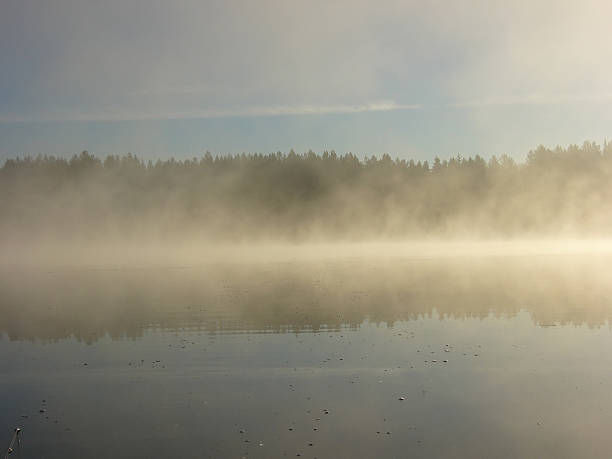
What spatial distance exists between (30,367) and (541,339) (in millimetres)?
16107

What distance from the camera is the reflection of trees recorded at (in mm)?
27203

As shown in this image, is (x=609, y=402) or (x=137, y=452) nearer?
(x=137, y=452)

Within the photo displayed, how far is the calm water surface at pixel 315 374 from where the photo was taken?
13.2m

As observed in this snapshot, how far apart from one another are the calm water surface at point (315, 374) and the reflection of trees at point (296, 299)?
0.60ft

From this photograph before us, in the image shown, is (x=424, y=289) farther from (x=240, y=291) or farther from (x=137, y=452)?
(x=137, y=452)

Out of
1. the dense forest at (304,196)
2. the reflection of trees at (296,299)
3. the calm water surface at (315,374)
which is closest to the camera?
the calm water surface at (315,374)

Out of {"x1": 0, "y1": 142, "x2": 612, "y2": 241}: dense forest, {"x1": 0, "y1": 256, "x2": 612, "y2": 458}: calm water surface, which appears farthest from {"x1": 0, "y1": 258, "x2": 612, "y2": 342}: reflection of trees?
{"x1": 0, "y1": 142, "x2": 612, "y2": 241}: dense forest

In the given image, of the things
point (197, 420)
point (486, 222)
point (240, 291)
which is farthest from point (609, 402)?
Result: point (486, 222)

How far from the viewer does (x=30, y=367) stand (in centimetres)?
2022

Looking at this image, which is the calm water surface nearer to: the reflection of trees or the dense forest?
the reflection of trees

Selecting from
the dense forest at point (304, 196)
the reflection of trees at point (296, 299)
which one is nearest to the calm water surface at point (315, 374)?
the reflection of trees at point (296, 299)

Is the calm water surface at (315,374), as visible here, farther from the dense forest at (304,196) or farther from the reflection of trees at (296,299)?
the dense forest at (304,196)

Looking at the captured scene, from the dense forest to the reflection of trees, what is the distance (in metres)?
105

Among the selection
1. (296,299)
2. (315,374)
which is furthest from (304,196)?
(315,374)
